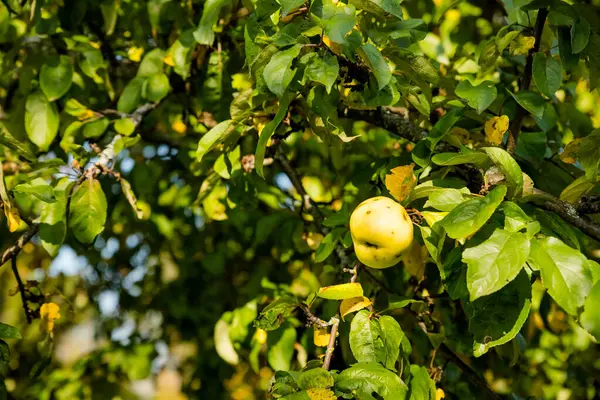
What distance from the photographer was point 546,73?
118cm

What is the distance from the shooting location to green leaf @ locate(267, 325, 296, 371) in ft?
5.30

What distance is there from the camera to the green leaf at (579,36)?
1.12m

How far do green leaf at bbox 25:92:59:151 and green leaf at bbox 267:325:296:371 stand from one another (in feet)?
2.38

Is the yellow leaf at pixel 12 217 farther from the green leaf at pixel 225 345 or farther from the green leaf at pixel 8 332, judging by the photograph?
the green leaf at pixel 225 345

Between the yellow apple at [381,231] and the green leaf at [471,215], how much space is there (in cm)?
13

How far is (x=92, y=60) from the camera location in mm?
1698

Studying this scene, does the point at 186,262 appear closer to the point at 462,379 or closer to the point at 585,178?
the point at 462,379

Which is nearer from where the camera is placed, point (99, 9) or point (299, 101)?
point (299, 101)

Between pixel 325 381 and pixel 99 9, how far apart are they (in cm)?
151

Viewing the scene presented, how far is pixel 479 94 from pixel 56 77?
1009 mm

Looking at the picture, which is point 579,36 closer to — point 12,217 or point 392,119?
point 392,119

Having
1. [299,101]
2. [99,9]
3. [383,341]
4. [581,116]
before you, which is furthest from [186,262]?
[383,341]

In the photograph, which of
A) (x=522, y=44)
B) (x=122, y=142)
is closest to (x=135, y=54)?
(x=122, y=142)

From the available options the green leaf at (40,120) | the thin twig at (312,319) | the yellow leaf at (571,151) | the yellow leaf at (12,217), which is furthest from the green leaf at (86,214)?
the yellow leaf at (571,151)
